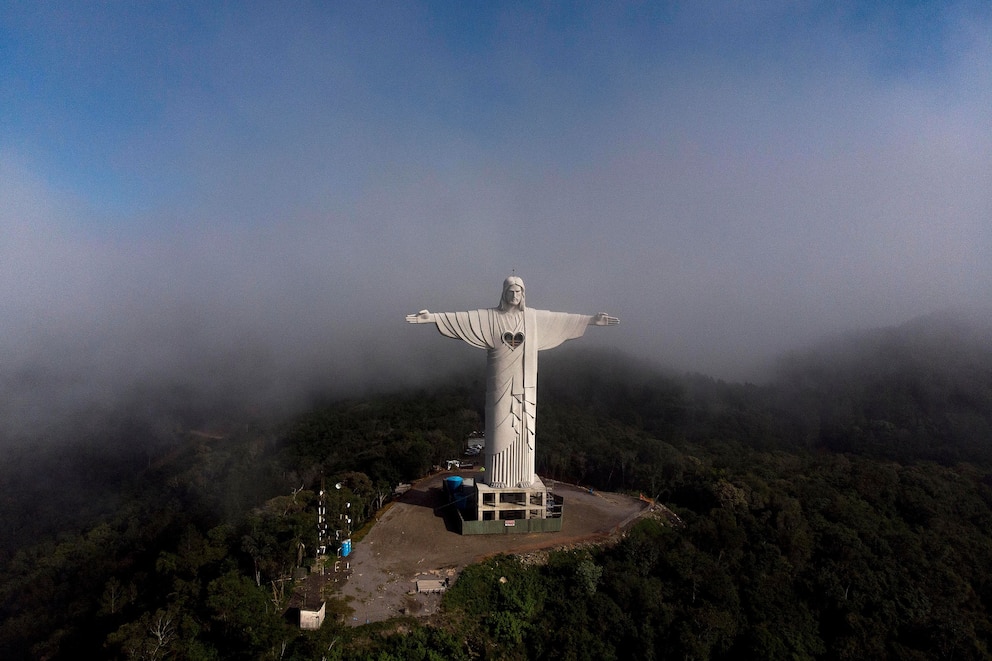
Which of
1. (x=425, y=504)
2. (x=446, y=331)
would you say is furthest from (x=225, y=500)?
(x=446, y=331)

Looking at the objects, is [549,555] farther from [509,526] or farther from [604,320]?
[604,320]

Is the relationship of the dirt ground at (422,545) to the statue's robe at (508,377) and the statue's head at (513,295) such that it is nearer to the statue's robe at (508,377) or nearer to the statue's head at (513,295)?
the statue's robe at (508,377)

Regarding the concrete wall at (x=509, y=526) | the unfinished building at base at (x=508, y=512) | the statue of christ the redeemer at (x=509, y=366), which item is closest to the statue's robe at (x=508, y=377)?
the statue of christ the redeemer at (x=509, y=366)

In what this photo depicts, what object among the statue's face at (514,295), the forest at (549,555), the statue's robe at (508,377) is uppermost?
the statue's face at (514,295)

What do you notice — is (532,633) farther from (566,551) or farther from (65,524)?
(65,524)

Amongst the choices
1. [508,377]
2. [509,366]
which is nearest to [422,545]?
[508,377]
